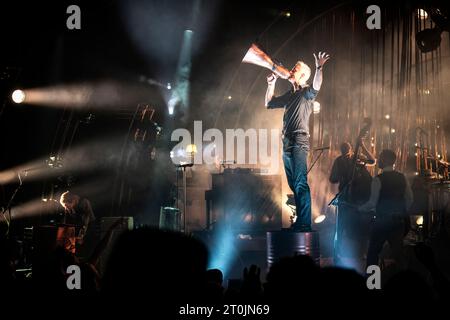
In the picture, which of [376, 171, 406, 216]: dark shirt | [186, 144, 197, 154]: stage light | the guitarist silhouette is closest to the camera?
[376, 171, 406, 216]: dark shirt

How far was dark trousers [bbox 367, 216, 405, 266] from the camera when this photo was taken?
623 centimetres

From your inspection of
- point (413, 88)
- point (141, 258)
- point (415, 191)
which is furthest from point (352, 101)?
point (141, 258)

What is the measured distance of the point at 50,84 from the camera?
10.8m

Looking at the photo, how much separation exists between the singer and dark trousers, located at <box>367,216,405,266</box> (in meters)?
0.90

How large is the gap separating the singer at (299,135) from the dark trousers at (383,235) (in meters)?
0.90

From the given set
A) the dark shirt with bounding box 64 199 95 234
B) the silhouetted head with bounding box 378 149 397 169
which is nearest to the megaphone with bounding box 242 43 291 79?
the silhouetted head with bounding box 378 149 397 169

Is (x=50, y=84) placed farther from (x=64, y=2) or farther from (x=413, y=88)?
(x=413, y=88)

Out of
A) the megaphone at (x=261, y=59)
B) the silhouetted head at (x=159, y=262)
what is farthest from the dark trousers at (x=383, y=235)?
the silhouetted head at (x=159, y=262)

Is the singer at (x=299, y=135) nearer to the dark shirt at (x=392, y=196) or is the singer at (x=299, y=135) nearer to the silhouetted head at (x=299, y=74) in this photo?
the silhouetted head at (x=299, y=74)

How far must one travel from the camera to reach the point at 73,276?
3.69 meters

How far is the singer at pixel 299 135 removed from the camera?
6492mm

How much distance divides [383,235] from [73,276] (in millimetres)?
4347

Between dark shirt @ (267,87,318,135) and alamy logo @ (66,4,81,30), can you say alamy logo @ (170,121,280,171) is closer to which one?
alamy logo @ (66,4,81,30)
